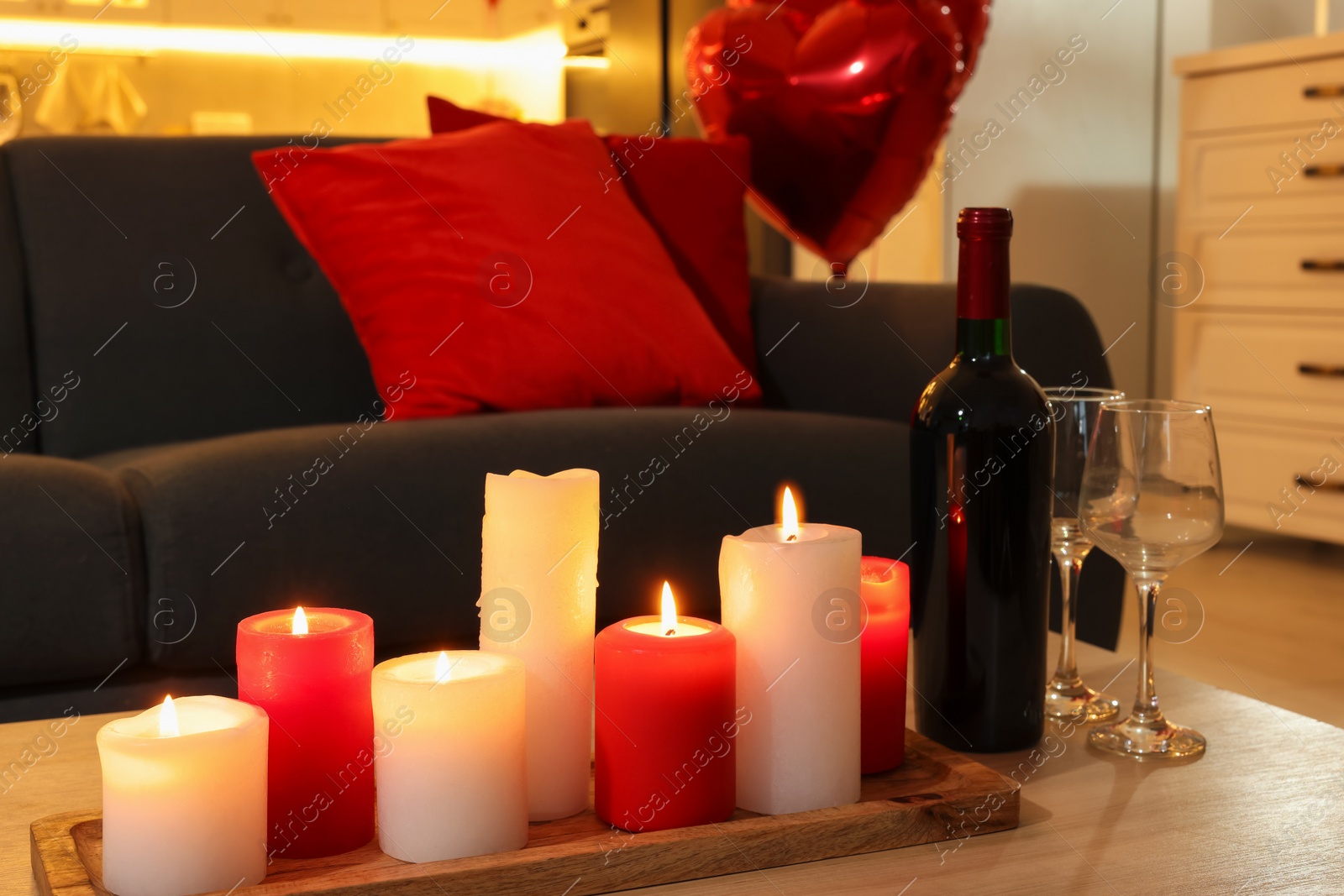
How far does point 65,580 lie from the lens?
1.11 metres

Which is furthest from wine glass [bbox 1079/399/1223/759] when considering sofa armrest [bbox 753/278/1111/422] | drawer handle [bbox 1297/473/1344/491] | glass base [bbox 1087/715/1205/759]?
drawer handle [bbox 1297/473/1344/491]

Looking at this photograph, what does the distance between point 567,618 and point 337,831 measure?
136 millimetres

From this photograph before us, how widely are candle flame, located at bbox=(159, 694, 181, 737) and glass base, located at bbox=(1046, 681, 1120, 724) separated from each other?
1.65 ft

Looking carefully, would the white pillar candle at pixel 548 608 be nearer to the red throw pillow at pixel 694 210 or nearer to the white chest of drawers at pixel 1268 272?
the red throw pillow at pixel 694 210

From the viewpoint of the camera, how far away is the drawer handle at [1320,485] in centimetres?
268

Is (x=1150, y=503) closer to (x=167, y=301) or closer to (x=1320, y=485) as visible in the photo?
(x=167, y=301)

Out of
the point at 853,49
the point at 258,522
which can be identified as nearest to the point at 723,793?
the point at 258,522

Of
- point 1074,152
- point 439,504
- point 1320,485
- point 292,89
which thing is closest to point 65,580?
point 439,504

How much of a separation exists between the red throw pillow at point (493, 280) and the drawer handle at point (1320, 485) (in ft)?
5.62

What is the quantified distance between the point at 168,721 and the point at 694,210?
135cm

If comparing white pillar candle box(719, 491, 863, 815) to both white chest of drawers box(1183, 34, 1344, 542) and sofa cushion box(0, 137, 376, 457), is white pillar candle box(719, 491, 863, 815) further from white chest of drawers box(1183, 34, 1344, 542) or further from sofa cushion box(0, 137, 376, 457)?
white chest of drawers box(1183, 34, 1344, 542)

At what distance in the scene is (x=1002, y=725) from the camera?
0.70m

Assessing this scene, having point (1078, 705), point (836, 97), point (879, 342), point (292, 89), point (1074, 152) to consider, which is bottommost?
point (1078, 705)

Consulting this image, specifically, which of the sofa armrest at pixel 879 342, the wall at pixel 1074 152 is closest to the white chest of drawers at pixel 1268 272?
the wall at pixel 1074 152
